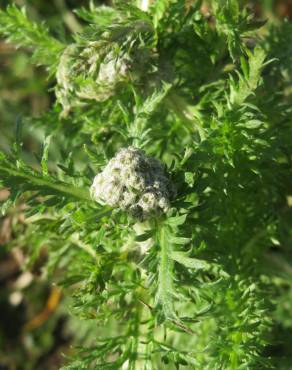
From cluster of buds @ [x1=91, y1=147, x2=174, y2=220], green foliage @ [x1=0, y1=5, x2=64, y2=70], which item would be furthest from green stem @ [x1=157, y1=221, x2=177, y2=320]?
green foliage @ [x1=0, y1=5, x2=64, y2=70]

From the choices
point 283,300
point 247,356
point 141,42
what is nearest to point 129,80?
point 141,42

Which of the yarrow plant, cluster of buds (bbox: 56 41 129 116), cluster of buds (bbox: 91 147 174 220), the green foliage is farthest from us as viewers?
the green foliage

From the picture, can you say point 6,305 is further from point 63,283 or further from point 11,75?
point 63,283

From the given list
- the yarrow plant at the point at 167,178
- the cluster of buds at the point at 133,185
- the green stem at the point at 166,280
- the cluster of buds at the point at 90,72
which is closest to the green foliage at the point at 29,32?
the yarrow plant at the point at 167,178

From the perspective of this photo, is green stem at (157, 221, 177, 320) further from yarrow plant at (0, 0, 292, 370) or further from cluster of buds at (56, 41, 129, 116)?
cluster of buds at (56, 41, 129, 116)

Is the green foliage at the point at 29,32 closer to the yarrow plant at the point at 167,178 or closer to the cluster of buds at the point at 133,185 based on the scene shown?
the yarrow plant at the point at 167,178

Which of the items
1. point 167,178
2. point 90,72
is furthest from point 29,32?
point 167,178

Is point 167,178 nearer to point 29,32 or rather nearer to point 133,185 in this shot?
point 133,185
